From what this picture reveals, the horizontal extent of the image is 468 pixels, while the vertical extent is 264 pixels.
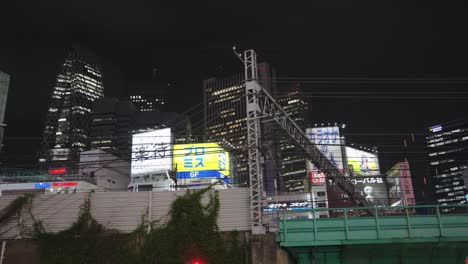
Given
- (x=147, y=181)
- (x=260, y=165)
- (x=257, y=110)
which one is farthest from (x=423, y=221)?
(x=147, y=181)

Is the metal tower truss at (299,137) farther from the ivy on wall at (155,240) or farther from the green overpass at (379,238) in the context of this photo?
the green overpass at (379,238)

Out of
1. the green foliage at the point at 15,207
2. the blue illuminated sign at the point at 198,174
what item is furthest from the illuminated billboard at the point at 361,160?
the green foliage at the point at 15,207

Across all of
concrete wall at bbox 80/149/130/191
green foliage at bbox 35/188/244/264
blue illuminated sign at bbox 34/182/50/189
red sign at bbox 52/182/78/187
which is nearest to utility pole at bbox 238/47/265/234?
green foliage at bbox 35/188/244/264

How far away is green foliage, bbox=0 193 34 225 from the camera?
20.5m

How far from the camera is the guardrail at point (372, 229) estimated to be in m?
18.8

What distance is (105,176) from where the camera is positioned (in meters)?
86.9

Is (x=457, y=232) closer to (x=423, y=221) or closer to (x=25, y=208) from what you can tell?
(x=423, y=221)

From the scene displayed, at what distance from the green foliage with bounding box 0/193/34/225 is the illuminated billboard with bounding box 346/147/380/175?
246 ft

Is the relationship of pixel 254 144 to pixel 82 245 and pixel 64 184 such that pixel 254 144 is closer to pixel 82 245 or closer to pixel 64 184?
pixel 82 245

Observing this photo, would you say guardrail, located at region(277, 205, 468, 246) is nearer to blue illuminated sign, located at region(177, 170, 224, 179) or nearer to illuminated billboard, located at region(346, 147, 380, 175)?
blue illuminated sign, located at region(177, 170, 224, 179)

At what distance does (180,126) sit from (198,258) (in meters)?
124

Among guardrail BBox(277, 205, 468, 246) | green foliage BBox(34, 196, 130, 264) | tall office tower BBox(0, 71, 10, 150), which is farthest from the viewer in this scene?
tall office tower BBox(0, 71, 10, 150)

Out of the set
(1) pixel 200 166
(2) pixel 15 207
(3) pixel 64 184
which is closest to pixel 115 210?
(2) pixel 15 207

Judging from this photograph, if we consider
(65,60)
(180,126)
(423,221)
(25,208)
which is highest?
(65,60)
